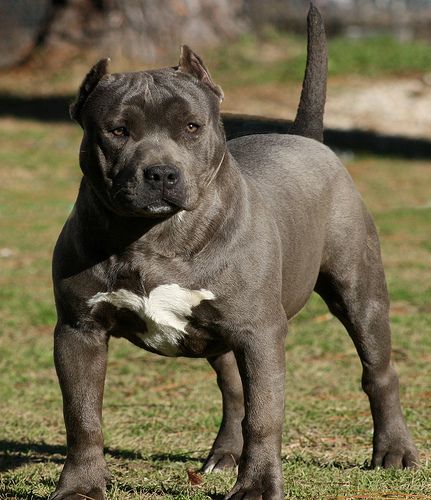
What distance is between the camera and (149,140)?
447cm

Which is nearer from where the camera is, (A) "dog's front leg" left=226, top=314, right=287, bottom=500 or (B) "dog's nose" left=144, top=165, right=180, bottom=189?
(B) "dog's nose" left=144, top=165, right=180, bottom=189

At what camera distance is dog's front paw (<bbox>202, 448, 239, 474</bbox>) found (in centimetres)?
554

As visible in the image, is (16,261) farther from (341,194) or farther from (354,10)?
(354,10)

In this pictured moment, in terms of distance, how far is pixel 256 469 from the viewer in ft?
14.8

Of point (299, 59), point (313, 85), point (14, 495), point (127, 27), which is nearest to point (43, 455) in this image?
point (14, 495)

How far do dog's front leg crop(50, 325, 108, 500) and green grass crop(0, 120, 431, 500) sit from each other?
0.19 meters

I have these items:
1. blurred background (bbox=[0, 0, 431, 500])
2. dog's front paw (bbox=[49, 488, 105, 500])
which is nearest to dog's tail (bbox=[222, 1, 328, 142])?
blurred background (bbox=[0, 0, 431, 500])

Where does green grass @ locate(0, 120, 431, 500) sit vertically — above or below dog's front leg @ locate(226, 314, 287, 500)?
below

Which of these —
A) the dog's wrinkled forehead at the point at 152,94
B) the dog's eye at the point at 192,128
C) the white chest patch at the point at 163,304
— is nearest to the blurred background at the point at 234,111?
the white chest patch at the point at 163,304

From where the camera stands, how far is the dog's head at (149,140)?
4367mm

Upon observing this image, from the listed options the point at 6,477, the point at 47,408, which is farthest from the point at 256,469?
the point at 47,408

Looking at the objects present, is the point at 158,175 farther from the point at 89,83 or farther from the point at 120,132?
the point at 89,83

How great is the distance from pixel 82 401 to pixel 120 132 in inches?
44.6

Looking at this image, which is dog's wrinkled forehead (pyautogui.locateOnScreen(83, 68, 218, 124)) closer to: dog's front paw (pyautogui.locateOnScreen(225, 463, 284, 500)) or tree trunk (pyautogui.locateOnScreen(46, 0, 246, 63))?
dog's front paw (pyautogui.locateOnScreen(225, 463, 284, 500))
